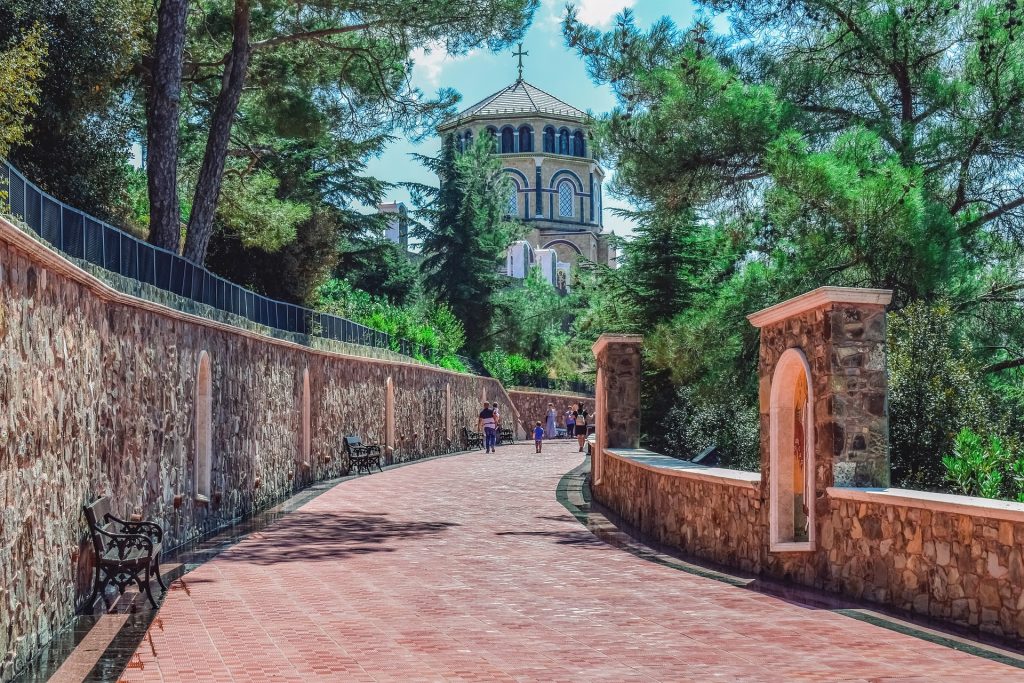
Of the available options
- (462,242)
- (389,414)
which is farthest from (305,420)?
(462,242)

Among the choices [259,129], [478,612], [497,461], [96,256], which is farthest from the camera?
[497,461]

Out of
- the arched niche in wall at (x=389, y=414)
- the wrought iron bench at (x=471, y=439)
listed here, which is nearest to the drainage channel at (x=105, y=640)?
the arched niche in wall at (x=389, y=414)

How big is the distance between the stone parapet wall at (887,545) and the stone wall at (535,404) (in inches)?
1415

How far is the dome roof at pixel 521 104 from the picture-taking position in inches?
3393

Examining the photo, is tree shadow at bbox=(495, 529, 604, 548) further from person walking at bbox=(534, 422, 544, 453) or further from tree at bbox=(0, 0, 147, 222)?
person walking at bbox=(534, 422, 544, 453)

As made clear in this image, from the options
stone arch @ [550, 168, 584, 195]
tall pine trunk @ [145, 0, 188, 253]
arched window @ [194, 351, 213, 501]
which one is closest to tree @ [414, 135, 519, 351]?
tall pine trunk @ [145, 0, 188, 253]

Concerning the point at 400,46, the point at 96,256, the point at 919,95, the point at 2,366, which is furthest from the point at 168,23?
the point at 2,366

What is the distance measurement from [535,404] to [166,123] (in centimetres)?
3216

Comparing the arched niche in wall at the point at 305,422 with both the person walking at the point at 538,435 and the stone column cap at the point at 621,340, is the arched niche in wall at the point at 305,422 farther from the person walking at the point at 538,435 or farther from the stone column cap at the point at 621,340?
the person walking at the point at 538,435

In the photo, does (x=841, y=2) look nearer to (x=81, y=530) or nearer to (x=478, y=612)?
(x=478, y=612)

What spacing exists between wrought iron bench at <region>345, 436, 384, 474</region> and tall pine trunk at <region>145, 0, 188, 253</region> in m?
6.48

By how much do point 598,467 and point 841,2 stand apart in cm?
824

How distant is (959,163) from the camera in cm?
1596

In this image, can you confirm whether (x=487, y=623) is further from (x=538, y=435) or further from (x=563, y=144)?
(x=563, y=144)
